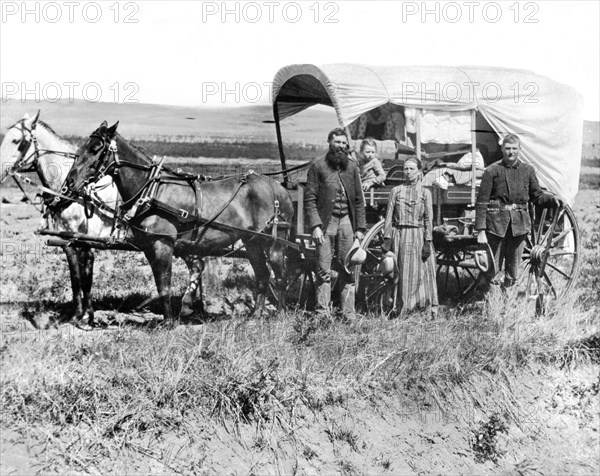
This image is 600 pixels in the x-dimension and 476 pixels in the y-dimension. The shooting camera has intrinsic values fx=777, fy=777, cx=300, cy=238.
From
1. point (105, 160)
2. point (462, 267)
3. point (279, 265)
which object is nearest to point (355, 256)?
point (279, 265)

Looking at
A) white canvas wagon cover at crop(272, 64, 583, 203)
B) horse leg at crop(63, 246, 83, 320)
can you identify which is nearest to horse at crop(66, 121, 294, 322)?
horse leg at crop(63, 246, 83, 320)

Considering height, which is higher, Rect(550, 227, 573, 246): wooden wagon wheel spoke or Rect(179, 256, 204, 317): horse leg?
Rect(550, 227, 573, 246): wooden wagon wheel spoke

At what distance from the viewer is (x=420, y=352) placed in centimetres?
738

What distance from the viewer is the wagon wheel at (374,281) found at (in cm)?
895

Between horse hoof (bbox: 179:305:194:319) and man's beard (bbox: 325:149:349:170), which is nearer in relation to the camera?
man's beard (bbox: 325:149:349:170)

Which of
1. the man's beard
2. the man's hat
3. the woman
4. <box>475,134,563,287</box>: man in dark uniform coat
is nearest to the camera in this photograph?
the man's beard

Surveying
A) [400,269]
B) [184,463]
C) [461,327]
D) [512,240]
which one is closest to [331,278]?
[400,269]

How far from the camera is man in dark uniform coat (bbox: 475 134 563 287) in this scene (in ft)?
28.5

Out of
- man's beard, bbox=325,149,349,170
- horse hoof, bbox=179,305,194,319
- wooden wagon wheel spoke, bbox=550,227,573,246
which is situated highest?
man's beard, bbox=325,149,349,170

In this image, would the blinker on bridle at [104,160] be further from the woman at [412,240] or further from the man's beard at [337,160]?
the woman at [412,240]

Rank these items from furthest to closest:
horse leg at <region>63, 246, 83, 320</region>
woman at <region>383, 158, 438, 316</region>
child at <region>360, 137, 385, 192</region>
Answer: child at <region>360, 137, 385, 192</region>
horse leg at <region>63, 246, 83, 320</region>
woman at <region>383, 158, 438, 316</region>

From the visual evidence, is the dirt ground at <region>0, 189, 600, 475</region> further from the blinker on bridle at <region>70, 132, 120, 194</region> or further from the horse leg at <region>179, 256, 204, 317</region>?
the blinker on bridle at <region>70, 132, 120, 194</region>

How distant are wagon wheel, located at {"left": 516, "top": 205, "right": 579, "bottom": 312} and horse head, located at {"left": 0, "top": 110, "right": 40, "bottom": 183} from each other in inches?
228

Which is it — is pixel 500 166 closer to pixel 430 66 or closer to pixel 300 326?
pixel 430 66
